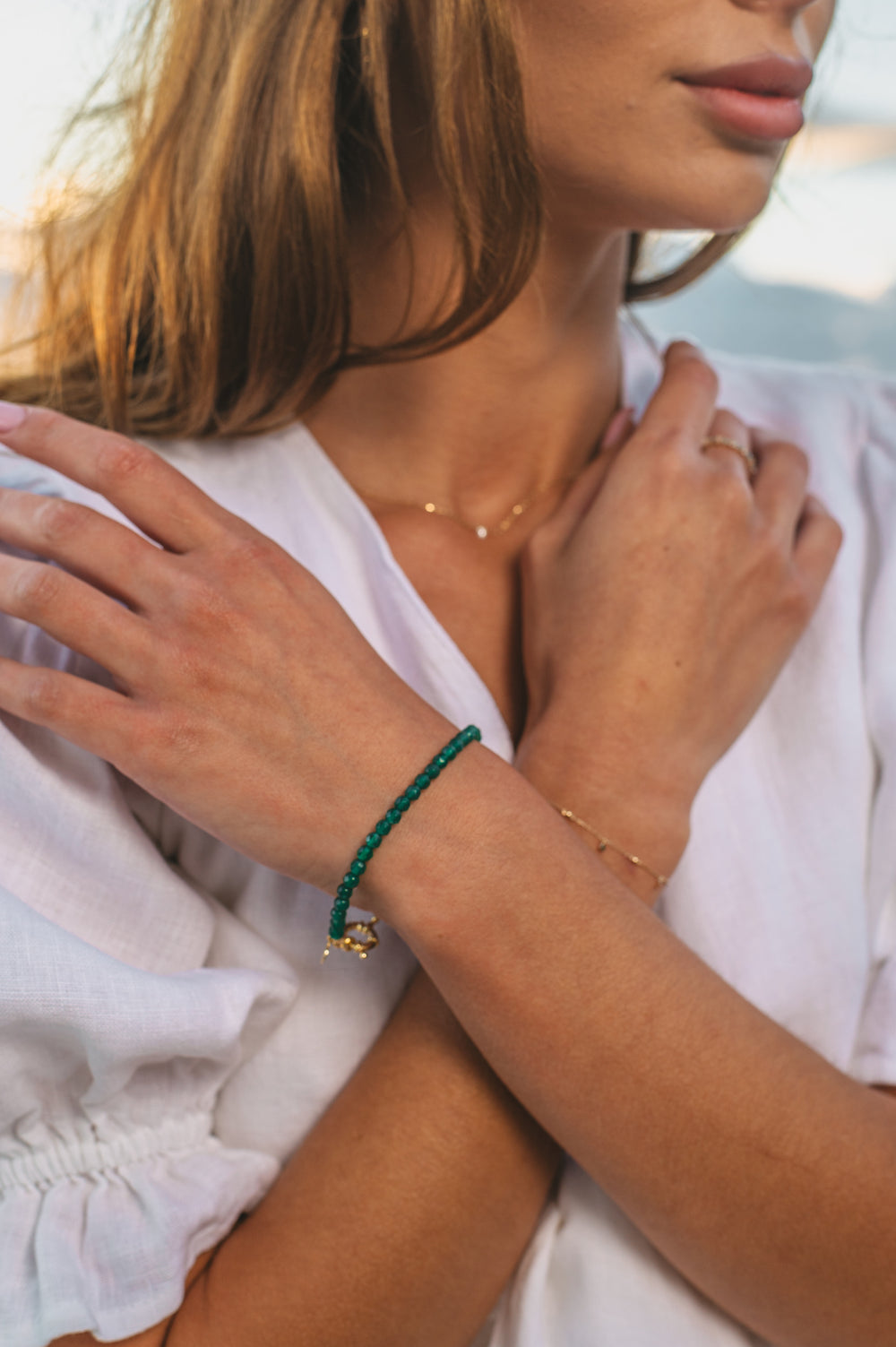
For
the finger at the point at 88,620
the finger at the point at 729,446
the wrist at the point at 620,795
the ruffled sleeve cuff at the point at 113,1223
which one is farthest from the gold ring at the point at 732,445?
the ruffled sleeve cuff at the point at 113,1223

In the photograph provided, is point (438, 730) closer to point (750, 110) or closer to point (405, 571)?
point (405, 571)

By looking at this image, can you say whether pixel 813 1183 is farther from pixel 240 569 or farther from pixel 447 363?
pixel 447 363

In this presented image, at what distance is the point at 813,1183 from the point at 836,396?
2.70 feet

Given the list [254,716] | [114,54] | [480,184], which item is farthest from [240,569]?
[114,54]

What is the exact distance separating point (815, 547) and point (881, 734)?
0.17 m

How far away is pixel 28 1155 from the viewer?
0.79 m

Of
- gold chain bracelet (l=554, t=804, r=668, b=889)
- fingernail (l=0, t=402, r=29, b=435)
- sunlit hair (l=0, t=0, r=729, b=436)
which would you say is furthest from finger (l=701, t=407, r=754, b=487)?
fingernail (l=0, t=402, r=29, b=435)

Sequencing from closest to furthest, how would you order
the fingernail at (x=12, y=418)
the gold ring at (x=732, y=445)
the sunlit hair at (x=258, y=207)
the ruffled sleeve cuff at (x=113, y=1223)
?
the ruffled sleeve cuff at (x=113, y=1223), the fingernail at (x=12, y=418), the sunlit hair at (x=258, y=207), the gold ring at (x=732, y=445)

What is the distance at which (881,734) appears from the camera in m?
1.00

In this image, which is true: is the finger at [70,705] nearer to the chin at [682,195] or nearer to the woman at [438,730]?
the woman at [438,730]

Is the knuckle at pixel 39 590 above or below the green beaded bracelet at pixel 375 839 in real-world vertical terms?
above

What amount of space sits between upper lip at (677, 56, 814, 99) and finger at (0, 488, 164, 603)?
54 centimetres

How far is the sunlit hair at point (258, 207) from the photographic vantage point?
0.95m

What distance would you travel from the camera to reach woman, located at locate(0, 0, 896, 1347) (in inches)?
29.1
